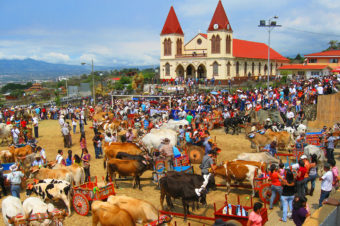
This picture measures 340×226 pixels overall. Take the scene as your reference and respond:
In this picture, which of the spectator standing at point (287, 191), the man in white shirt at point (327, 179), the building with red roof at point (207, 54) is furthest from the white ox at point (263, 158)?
the building with red roof at point (207, 54)

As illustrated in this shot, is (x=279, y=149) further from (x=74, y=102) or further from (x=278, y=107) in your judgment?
(x=74, y=102)

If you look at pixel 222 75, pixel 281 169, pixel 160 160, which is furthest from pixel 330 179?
pixel 222 75

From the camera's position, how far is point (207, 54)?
5072cm

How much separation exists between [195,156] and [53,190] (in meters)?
7.26

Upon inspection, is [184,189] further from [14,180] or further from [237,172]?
[14,180]

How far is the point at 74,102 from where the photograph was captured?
41719mm

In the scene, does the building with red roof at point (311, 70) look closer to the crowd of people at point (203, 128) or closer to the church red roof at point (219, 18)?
the church red roof at point (219, 18)

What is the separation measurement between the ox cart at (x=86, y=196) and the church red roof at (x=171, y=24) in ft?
150

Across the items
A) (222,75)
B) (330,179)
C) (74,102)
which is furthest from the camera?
(222,75)

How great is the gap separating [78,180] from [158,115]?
1392 centimetres

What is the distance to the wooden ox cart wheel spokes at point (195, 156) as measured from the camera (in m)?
15.1

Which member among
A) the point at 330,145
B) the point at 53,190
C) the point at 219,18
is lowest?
the point at 53,190

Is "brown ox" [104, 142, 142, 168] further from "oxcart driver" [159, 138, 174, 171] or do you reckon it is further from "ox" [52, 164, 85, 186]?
"ox" [52, 164, 85, 186]

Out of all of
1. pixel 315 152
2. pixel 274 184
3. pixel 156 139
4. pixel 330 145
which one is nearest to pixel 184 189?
pixel 274 184
